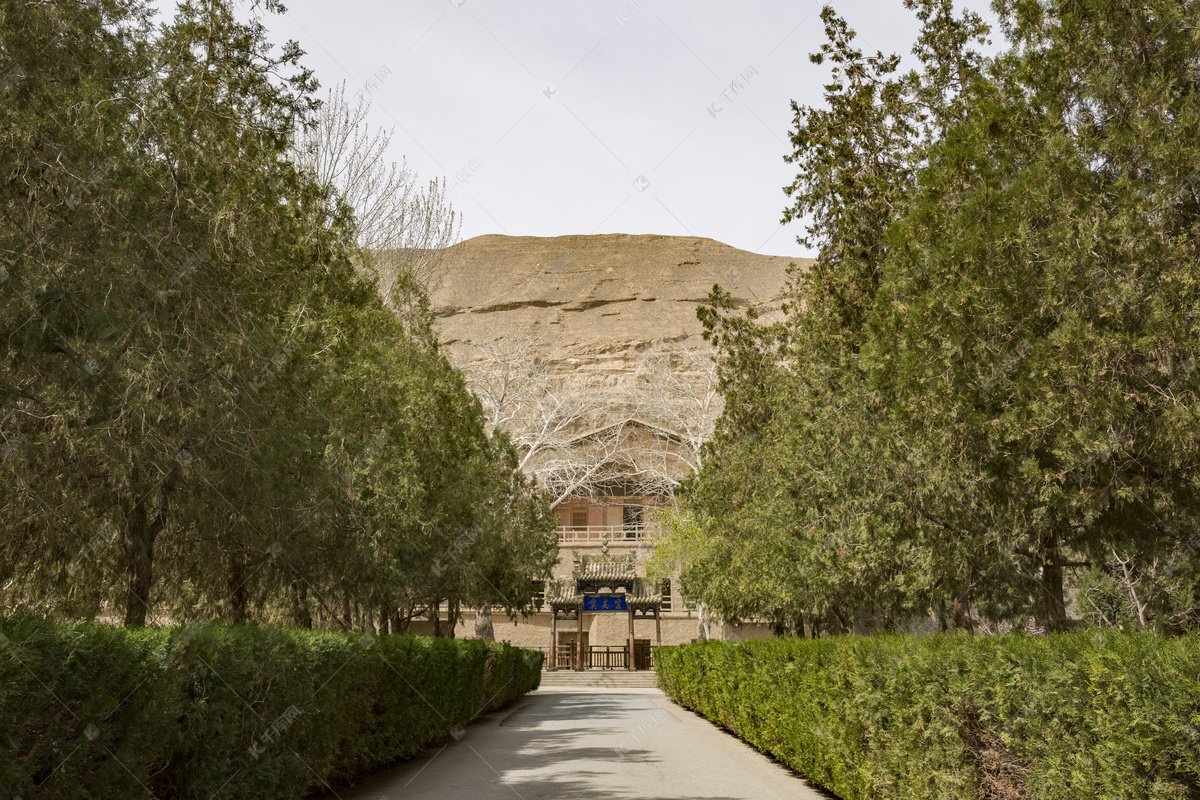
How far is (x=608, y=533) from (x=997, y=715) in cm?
4324

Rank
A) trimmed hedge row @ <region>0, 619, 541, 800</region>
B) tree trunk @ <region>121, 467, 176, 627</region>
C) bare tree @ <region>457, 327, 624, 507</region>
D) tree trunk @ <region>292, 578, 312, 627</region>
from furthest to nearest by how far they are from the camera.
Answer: bare tree @ <region>457, 327, 624, 507</region>, tree trunk @ <region>292, 578, 312, 627</region>, tree trunk @ <region>121, 467, 176, 627</region>, trimmed hedge row @ <region>0, 619, 541, 800</region>

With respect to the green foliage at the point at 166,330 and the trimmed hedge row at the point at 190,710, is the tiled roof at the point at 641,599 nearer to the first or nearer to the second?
the green foliage at the point at 166,330

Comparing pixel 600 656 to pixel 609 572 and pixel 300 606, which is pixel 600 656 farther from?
pixel 300 606

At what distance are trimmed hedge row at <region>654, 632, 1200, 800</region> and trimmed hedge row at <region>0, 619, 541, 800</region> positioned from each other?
4.71 metres

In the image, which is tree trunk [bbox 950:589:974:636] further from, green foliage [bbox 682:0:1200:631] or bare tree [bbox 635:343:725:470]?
bare tree [bbox 635:343:725:470]

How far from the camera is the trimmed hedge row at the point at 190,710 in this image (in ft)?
14.1

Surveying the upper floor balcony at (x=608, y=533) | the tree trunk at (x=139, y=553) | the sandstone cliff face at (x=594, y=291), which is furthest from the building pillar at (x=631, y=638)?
the sandstone cliff face at (x=594, y=291)

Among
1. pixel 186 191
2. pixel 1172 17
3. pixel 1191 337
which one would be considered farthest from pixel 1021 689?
pixel 186 191

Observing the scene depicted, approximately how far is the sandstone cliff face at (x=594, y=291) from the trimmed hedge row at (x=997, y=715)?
215 ft

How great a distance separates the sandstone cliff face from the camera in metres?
81.1

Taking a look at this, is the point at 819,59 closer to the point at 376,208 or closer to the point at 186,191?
the point at 186,191

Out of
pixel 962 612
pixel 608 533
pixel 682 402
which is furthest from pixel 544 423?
pixel 962 612

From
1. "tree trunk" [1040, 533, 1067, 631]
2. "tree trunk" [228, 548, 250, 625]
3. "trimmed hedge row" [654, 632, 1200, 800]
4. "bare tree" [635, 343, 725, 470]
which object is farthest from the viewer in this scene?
"bare tree" [635, 343, 725, 470]

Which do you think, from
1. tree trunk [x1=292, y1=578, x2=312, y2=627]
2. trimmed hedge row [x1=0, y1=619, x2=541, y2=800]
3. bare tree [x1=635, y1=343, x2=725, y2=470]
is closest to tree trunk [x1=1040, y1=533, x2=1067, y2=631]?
trimmed hedge row [x1=0, y1=619, x2=541, y2=800]
